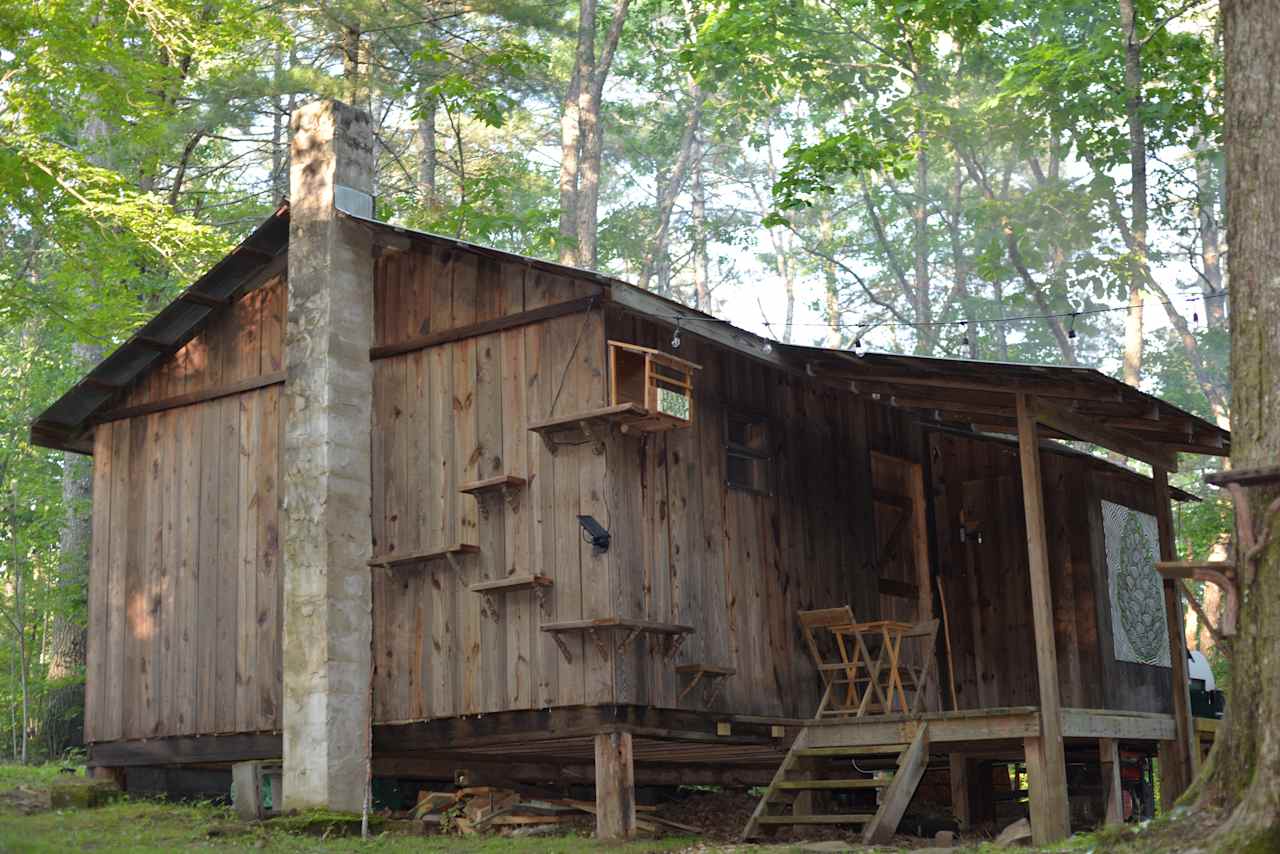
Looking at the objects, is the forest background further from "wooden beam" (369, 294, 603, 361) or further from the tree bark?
"wooden beam" (369, 294, 603, 361)

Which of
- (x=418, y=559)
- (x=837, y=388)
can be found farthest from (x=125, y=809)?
(x=837, y=388)

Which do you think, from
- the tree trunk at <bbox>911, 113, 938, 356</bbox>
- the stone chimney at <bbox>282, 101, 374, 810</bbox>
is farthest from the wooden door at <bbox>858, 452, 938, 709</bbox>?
the tree trunk at <bbox>911, 113, 938, 356</bbox>

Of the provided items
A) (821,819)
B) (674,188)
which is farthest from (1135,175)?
Result: (821,819)

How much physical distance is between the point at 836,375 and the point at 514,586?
11.5 feet

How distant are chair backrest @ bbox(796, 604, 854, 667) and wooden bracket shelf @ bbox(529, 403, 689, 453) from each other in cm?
239

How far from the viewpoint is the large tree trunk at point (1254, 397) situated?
253 inches

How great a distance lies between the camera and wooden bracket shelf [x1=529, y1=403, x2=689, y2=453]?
1002 cm

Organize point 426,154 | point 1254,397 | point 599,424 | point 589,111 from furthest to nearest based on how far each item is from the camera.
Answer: point 426,154, point 589,111, point 599,424, point 1254,397

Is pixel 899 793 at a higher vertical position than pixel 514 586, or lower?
lower

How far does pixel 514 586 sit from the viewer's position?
10453 millimetres

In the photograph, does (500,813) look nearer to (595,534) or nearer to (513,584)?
(513,584)

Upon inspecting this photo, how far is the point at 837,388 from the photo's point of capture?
1304cm

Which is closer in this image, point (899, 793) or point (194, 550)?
point (899, 793)

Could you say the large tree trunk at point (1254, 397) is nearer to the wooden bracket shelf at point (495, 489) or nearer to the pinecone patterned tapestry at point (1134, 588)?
the wooden bracket shelf at point (495, 489)
